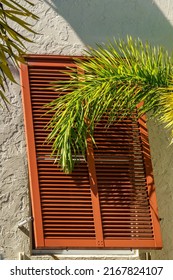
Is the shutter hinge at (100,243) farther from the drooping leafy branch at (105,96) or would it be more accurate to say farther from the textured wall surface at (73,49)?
the drooping leafy branch at (105,96)

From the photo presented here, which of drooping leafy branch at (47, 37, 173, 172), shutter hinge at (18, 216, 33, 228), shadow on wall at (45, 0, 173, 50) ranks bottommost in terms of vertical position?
shutter hinge at (18, 216, 33, 228)

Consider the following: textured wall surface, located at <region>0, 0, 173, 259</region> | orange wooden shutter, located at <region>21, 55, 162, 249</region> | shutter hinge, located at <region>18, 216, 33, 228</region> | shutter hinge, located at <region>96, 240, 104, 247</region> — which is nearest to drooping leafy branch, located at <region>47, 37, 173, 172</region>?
orange wooden shutter, located at <region>21, 55, 162, 249</region>

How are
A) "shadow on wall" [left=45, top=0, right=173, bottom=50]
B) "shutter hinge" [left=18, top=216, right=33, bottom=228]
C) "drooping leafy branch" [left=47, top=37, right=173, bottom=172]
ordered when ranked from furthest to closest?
"shadow on wall" [left=45, top=0, right=173, bottom=50]
"shutter hinge" [left=18, top=216, right=33, bottom=228]
"drooping leafy branch" [left=47, top=37, right=173, bottom=172]

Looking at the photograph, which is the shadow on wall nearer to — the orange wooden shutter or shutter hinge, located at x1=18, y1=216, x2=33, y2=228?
the orange wooden shutter

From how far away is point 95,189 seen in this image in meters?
11.0

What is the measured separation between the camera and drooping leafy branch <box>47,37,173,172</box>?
10766 mm

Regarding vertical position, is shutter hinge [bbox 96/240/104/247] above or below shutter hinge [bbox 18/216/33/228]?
below

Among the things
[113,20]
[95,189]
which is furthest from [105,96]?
[113,20]

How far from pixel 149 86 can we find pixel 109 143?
76 centimetres

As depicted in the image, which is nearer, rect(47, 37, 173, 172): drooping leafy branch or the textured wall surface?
rect(47, 37, 173, 172): drooping leafy branch

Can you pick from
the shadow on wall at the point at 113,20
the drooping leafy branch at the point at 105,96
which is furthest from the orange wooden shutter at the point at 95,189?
the shadow on wall at the point at 113,20

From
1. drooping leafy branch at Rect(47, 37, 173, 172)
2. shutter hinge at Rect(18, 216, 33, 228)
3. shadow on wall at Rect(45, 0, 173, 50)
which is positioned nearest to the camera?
drooping leafy branch at Rect(47, 37, 173, 172)

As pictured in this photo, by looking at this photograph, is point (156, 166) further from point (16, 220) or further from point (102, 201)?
point (16, 220)
